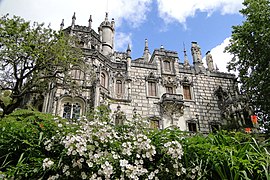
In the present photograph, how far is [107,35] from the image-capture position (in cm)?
2853

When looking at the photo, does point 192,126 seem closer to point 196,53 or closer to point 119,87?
point 119,87

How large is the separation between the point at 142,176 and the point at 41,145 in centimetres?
179

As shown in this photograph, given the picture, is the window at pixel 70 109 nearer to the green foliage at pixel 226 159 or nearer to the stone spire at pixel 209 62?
the green foliage at pixel 226 159

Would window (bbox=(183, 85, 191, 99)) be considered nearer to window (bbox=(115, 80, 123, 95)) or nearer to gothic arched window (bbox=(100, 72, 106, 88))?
window (bbox=(115, 80, 123, 95))

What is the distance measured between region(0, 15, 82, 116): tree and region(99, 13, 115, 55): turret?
451 inches

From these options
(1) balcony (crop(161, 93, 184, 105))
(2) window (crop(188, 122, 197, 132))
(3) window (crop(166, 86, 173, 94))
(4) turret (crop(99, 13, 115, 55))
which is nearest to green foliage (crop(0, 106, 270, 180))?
(1) balcony (crop(161, 93, 184, 105))

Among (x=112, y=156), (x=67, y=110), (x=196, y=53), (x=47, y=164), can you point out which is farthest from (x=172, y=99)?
(x=47, y=164)

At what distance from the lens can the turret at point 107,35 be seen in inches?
1090

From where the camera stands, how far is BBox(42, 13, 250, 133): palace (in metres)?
21.1

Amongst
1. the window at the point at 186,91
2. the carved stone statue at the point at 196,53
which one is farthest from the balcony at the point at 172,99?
the carved stone statue at the point at 196,53

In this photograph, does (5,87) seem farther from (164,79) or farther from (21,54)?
(164,79)

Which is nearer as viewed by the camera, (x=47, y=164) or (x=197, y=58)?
(x=47, y=164)

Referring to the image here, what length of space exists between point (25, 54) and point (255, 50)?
17.4 m

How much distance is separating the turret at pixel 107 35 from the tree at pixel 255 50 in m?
12.8
